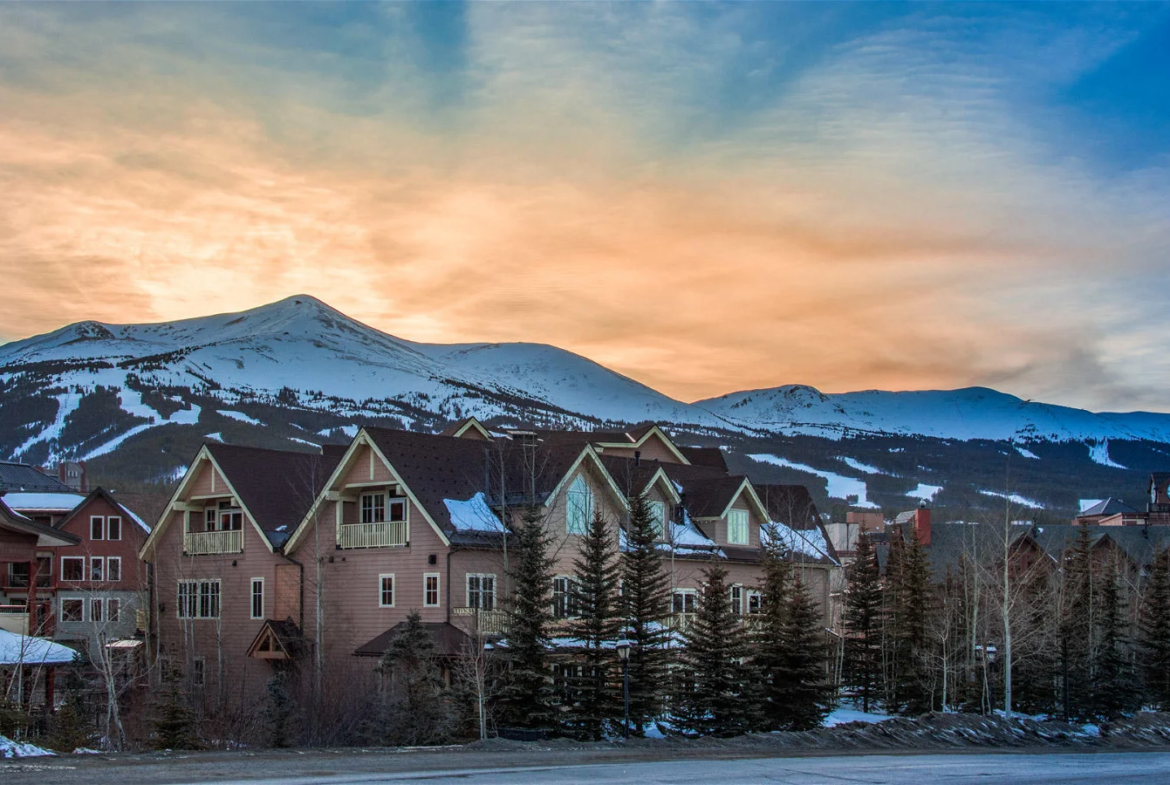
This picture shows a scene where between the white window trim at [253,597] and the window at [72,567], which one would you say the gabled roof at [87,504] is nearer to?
the window at [72,567]

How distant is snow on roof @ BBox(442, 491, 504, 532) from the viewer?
4225 cm

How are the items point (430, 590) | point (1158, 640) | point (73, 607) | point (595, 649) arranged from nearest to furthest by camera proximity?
point (595, 649) → point (430, 590) → point (1158, 640) → point (73, 607)

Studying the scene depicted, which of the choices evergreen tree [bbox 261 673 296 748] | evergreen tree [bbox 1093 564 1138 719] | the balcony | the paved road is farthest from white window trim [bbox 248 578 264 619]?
evergreen tree [bbox 1093 564 1138 719]

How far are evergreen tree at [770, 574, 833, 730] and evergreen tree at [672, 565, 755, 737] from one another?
2117mm

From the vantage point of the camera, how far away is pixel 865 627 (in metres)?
55.4

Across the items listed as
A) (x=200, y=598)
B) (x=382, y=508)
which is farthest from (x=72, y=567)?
(x=382, y=508)

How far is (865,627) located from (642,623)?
75.6 feet

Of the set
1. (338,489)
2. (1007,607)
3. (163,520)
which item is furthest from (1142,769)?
(163,520)

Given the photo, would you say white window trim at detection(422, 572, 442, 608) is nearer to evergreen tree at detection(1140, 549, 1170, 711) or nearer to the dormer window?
the dormer window

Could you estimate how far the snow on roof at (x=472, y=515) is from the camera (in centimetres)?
4225

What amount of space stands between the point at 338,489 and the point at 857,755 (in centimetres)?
2365

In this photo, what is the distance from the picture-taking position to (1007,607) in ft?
130

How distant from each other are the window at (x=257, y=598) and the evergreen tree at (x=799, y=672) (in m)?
20.7

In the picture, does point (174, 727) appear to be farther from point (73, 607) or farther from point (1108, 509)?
point (1108, 509)
